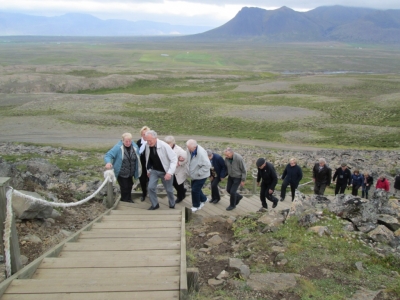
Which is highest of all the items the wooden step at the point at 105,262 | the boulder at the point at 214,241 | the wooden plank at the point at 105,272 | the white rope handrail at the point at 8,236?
the white rope handrail at the point at 8,236

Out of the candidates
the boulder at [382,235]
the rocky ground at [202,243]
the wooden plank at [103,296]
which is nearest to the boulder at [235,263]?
the rocky ground at [202,243]

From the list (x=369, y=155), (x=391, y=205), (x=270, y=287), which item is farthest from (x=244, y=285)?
(x=369, y=155)

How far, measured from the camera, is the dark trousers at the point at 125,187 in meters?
9.18

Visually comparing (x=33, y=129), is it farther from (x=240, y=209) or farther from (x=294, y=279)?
(x=294, y=279)

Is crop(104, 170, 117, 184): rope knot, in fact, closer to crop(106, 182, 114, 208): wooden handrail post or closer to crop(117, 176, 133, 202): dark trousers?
crop(106, 182, 114, 208): wooden handrail post

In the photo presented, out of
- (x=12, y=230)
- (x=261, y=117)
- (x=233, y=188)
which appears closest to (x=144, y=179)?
(x=233, y=188)

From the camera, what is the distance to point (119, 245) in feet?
18.8

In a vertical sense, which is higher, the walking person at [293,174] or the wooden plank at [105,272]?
the wooden plank at [105,272]

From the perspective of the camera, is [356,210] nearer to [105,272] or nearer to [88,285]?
[105,272]

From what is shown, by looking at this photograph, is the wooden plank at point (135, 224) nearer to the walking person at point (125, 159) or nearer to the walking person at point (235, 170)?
the walking person at point (125, 159)

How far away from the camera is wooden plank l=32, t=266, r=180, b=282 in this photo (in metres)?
4.54

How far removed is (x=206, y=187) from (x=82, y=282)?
11718 mm

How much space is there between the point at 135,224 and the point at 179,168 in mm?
2412

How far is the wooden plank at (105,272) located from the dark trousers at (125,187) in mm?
4533
